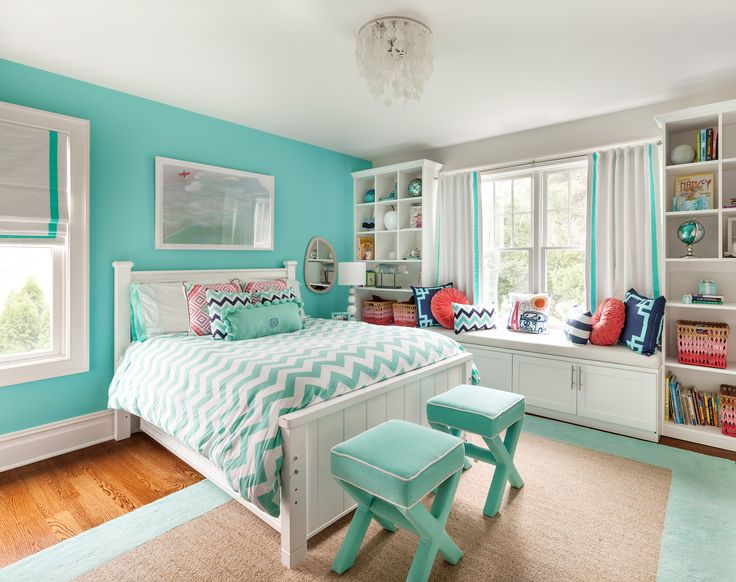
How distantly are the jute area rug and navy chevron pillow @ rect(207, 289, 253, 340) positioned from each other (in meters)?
1.11

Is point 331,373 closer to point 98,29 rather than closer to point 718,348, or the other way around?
point 98,29

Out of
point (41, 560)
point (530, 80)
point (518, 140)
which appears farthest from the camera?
point (518, 140)

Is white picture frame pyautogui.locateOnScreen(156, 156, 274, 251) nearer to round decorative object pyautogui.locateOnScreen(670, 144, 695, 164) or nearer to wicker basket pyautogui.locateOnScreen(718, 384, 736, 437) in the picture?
round decorative object pyautogui.locateOnScreen(670, 144, 695, 164)

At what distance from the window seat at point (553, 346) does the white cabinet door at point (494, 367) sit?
0.21ft

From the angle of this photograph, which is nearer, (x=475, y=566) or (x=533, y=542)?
(x=475, y=566)

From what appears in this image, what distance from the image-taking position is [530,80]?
117 inches

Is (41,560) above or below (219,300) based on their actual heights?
below

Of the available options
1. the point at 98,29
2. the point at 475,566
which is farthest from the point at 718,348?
the point at 98,29

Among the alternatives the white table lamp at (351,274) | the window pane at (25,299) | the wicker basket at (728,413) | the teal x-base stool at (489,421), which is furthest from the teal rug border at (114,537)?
the wicker basket at (728,413)

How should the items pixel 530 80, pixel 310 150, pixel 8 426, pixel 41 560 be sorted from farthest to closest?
1. pixel 310 150
2. pixel 530 80
3. pixel 8 426
4. pixel 41 560

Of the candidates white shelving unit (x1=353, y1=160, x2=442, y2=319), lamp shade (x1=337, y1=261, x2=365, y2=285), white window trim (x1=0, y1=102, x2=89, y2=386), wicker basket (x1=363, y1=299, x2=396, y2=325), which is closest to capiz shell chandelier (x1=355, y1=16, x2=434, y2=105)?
white window trim (x1=0, y1=102, x2=89, y2=386)

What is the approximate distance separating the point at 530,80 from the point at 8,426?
4037 millimetres

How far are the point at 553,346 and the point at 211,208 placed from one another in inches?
120

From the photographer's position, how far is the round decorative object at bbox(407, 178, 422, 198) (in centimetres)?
467
